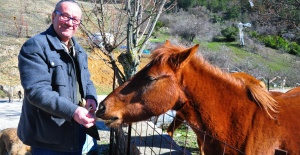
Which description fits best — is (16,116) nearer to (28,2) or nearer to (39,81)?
(39,81)

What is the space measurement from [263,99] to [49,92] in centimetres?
178

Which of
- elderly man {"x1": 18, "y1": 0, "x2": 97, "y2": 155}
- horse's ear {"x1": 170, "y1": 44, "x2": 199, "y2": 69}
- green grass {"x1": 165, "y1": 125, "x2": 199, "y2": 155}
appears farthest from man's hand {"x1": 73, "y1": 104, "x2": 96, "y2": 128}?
green grass {"x1": 165, "y1": 125, "x2": 199, "y2": 155}

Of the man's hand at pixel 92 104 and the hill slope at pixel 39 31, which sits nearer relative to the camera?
the man's hand at pixel 92 104

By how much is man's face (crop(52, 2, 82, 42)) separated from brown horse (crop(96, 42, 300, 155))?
0.62 meters

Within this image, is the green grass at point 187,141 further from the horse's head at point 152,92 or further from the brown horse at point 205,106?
the horse's head at point 152,92

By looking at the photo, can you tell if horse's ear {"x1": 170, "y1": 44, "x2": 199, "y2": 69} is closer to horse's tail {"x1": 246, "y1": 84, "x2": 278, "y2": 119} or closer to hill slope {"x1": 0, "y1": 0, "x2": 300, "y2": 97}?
horse's tail {"x1": 246, "y1": 84, "x2": 278, "y2": 119}

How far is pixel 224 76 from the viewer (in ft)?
10.1

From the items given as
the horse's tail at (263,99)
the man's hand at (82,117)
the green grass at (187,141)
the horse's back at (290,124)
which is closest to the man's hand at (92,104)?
the man's hand at (82,117)

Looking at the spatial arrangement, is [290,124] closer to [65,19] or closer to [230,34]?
[65,19]

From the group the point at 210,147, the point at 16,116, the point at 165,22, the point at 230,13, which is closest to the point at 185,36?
the point at 165,22

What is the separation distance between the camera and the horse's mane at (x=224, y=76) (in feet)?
9.39

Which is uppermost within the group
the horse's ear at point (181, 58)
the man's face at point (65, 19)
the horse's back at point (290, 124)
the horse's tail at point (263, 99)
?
the man's face at point (65, 19)

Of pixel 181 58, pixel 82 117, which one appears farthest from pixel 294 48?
pixel 82 117

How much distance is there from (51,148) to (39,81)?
62 centimetres
